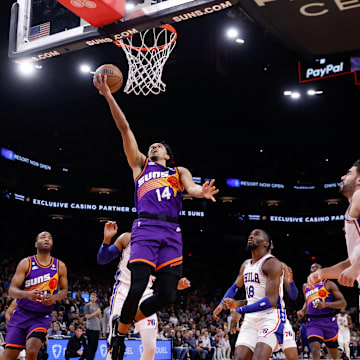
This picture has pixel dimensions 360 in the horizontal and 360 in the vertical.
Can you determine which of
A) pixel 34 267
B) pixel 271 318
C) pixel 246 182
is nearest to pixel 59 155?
pixel 246 182

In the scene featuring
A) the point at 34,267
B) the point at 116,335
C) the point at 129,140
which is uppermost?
the point at 129,140

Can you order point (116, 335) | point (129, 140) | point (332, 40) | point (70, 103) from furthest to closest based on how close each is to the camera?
1. point (70, 103)
2. point (332, 40)
3. point (129, 140)
4. point (116, 335)

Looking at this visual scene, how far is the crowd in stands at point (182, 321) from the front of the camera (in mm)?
15781

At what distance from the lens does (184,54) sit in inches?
899

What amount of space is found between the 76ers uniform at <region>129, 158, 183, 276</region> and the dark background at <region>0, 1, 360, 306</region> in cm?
1579

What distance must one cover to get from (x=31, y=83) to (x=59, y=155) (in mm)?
5672

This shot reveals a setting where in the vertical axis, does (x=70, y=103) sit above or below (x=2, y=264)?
above

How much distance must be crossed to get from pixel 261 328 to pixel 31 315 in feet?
9.72

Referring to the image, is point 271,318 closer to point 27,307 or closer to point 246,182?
point 27,307

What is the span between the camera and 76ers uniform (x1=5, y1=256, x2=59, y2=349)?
21.8ft

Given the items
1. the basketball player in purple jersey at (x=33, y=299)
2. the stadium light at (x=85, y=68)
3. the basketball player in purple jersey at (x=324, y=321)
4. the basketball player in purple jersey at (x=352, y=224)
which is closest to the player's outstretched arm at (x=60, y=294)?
the basketball player in purple jersey at (x=33, y=299)

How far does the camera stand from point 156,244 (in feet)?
16.2

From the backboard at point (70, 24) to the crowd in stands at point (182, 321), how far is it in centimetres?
708

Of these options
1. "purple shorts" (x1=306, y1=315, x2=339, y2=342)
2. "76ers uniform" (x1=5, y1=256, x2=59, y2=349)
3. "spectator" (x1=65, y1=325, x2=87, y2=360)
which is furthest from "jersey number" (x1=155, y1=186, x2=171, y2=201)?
"spectator" (x1=65, y1=325, x2=87, y2=360)
